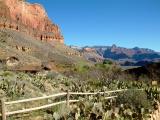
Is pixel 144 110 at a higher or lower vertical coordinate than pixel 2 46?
lower

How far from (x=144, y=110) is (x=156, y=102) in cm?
372

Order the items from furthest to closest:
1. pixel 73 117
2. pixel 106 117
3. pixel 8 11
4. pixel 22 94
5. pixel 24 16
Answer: pixel 24 16, pixel 8 11, pixel 22 94, pixel 106 117, pixel 73 117

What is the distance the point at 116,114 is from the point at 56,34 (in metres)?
169

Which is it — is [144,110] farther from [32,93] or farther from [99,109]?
[32,93]

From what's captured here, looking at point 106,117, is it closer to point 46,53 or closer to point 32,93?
point 32,93

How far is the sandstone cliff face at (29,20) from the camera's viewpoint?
5576 inches

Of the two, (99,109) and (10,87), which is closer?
(99,109)

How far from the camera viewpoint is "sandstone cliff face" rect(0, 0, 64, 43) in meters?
142

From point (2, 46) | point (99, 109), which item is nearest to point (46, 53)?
point (2, 46)

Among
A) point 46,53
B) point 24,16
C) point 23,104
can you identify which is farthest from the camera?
point 24,16

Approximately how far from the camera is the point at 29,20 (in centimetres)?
17788

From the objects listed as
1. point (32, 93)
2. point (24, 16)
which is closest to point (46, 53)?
point (24, 16)

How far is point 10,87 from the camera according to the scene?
24.2 metres

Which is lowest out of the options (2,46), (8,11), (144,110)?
(144,110)
